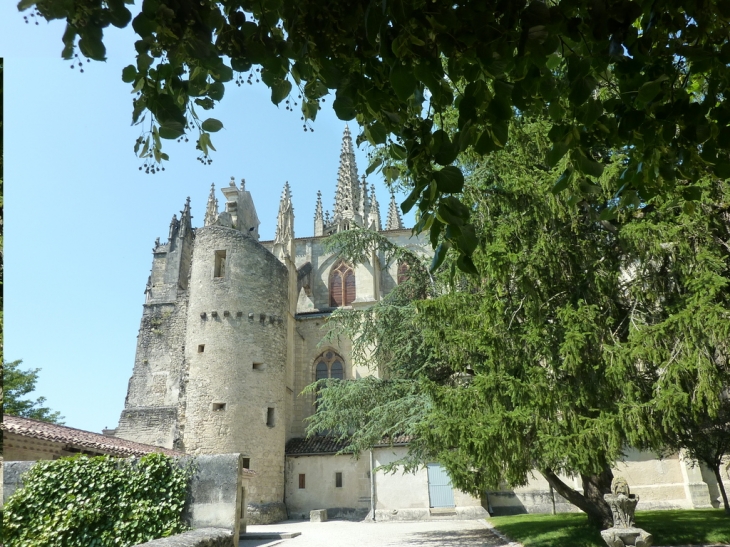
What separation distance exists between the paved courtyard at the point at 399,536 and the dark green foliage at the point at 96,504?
4.82 metres

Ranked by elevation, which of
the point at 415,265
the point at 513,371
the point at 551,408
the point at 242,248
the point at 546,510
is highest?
the point at 242,248

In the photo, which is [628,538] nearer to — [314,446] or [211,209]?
[314,446]

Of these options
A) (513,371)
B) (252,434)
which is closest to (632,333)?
(513,371)

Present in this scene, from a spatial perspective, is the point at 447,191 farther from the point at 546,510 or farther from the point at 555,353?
the point at 546,510

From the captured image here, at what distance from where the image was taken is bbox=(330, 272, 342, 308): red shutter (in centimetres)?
3247

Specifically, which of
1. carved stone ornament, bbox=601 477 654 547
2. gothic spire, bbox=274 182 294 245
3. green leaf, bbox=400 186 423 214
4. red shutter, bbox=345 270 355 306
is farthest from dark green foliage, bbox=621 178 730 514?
red shutter, bbox=345 270 355 306

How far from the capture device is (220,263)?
→ 24.5m

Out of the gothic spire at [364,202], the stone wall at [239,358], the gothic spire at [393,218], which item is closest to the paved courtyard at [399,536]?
the stone wall at [239,358]

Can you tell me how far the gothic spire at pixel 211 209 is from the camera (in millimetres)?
36594

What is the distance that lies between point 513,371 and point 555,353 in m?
0.89

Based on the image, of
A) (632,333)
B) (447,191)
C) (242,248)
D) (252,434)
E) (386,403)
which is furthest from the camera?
(242,248)

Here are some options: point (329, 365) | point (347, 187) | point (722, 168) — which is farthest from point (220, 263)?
point (347, 187)

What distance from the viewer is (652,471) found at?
1995cm

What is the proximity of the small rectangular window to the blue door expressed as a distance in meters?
11.6
